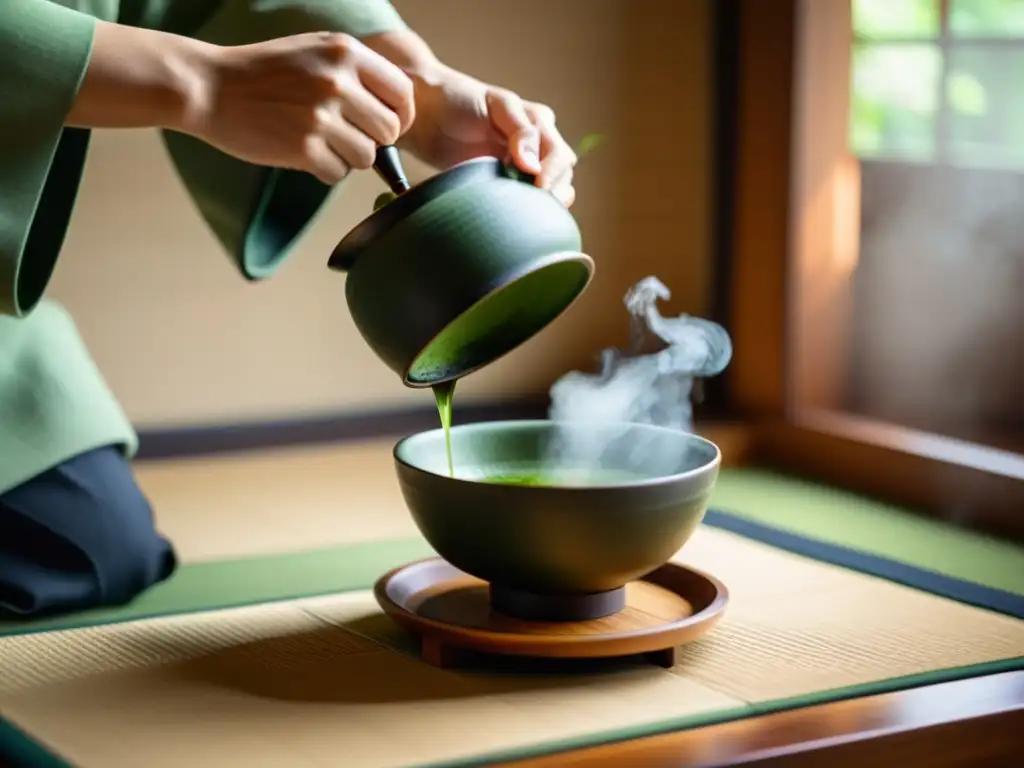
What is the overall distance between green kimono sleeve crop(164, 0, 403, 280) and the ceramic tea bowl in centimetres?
56

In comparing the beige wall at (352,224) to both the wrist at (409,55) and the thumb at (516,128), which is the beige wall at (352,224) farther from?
the thumb at (516,128)

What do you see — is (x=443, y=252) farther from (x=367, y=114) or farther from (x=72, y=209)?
(x=72, y=209)

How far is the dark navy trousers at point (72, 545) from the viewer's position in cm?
217

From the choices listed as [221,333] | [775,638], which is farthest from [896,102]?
[775,638]

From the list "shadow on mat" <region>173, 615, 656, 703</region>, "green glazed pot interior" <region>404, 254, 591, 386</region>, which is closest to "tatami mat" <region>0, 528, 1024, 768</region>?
"shadow on mat" <region>173, 615, 656, 703</region>

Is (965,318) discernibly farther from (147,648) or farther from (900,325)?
(147,648)

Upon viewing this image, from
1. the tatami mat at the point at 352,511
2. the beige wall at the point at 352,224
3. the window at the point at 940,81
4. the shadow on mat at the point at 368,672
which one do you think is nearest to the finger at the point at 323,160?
the shadow on mat at the point at 368,672

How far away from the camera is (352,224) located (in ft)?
11.1

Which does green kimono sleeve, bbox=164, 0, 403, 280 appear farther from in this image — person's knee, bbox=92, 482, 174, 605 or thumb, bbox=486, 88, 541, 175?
person's knee, bbox=92, 482, 174, 605

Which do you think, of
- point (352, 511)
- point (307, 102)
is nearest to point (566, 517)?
point (307, 102)

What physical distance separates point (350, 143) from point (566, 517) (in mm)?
475

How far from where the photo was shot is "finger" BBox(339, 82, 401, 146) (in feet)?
5.67

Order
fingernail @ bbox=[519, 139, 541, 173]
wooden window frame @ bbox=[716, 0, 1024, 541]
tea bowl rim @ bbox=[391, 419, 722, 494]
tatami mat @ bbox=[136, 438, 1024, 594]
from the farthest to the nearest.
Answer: wooden window frame @ bbox=[716, 0, 1024, 541], tatami mat @ bbox=[136, 438, 1024, 594], fingernail @ bbox=[519, 139, 541, 173], tea bowl rim @ bbox=[391, 419, 722, 494]

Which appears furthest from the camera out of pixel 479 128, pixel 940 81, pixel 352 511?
pixel 940 81
